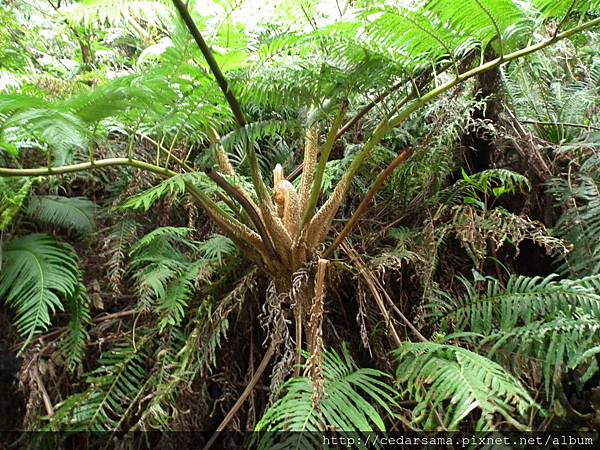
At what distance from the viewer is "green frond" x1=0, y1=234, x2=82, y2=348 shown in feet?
3.36

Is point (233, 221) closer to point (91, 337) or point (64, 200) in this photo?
point (91, 337)

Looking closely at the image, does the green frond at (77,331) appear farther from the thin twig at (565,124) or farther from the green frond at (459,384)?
the thin twig at (565,124)

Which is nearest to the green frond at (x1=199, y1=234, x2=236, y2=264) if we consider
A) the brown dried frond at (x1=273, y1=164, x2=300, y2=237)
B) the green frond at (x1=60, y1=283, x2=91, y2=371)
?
the brown dried frond at (x1=273, y1=164, x2=300, y2=237)

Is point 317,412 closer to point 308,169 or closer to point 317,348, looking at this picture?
point 317,348

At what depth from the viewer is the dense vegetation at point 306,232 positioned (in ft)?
2.57

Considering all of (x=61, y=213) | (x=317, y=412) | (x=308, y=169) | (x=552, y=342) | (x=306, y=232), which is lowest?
(x=552, y=342)

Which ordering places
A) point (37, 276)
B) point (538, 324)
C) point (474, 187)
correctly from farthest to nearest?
1. point (474, 187)
2. point (37, 276)
3. point (538, 324)

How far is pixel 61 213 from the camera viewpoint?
1.28 m

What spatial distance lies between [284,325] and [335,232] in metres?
0.40

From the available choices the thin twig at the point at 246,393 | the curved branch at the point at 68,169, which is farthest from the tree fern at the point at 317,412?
the curved branch at the point at 68,169

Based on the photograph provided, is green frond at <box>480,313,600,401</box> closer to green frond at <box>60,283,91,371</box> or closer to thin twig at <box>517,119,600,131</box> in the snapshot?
thin twig at <box>517,119,600,131</box>

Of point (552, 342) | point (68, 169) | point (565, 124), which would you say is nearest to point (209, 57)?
point (68, 169)

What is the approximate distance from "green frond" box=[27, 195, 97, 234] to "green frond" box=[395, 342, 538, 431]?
100 cm

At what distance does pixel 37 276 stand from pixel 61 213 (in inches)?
10.6
